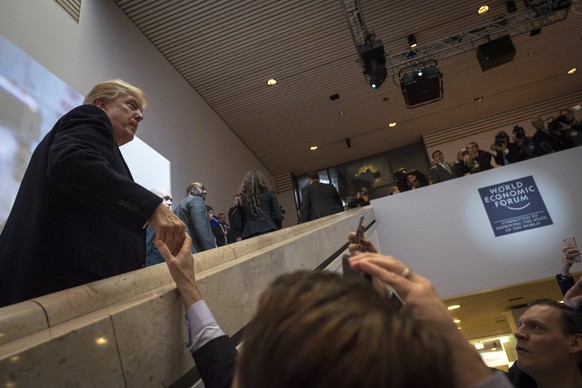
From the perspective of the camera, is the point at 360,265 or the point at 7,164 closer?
the point at 360,265

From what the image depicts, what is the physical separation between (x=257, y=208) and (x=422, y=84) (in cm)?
490

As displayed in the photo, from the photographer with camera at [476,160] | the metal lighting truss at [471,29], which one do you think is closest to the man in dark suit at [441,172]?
the photographer with camera at [476,160]

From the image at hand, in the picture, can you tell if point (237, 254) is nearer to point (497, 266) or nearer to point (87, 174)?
point (87, 174)

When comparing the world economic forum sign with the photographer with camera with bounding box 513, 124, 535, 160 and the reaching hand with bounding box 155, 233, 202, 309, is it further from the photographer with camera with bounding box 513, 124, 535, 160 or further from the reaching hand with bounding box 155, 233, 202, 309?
the reaching hand with bounding box 155, 233, 202, 309

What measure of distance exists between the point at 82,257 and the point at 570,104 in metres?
13.8

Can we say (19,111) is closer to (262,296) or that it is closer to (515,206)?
(262,296)

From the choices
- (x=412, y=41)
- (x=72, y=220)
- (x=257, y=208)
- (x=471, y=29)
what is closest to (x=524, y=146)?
(x=471, y=29)

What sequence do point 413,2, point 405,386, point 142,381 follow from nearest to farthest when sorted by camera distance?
point 405,386 → point 142,381 → point 413,2

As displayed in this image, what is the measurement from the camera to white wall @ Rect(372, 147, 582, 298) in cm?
566

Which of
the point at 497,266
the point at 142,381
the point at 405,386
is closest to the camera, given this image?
the point at 405,386

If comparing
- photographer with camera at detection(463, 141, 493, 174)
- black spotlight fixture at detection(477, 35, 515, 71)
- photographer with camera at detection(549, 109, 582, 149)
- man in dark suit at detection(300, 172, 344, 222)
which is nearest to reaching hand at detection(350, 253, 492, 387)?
man in dark suit at detection(300, 172, 344, 222)

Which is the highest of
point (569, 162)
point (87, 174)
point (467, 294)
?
point (569, 162)

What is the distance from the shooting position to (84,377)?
2.12 ft

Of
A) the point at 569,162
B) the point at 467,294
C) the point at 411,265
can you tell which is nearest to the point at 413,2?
the point at 569,162
